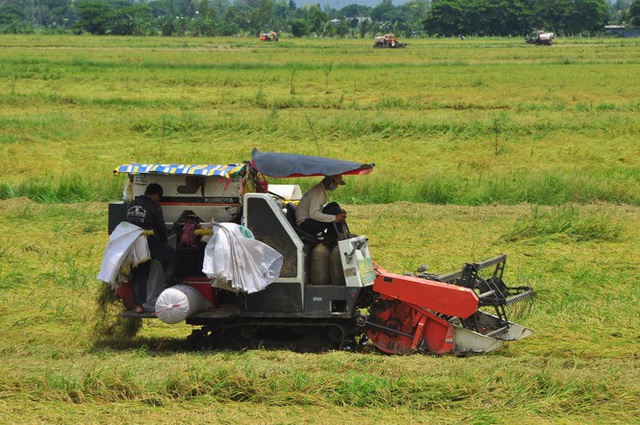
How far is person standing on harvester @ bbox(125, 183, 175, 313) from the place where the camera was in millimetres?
9352

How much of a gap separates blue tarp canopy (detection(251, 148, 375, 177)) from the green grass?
5.85ft

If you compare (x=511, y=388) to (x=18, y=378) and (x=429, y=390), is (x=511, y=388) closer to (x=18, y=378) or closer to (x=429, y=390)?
(x=429, y=390)

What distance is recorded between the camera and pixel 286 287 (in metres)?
9.38

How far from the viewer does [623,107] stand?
28734mm

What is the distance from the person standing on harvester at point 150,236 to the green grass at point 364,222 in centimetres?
68

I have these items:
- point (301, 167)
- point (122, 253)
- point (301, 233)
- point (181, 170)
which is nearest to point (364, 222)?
point (301, 233)

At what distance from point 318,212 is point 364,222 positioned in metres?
6.52

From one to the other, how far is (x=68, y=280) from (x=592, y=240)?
778cm

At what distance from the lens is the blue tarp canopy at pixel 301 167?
9406 mm

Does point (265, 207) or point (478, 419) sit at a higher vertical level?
point (265, 207)

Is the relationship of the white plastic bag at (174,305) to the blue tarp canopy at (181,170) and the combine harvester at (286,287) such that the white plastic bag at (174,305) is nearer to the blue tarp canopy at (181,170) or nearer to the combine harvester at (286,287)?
the combine harvester at (286,287)

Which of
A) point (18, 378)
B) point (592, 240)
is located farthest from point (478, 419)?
point (592, 240)

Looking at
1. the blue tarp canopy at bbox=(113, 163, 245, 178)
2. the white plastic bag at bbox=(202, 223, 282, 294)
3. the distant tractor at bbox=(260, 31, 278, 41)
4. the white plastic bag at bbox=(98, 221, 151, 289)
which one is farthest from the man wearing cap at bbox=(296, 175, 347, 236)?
the distant tractor at bbox=(260, 31, 278, 41)

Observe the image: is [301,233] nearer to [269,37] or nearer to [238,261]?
[238,261]
